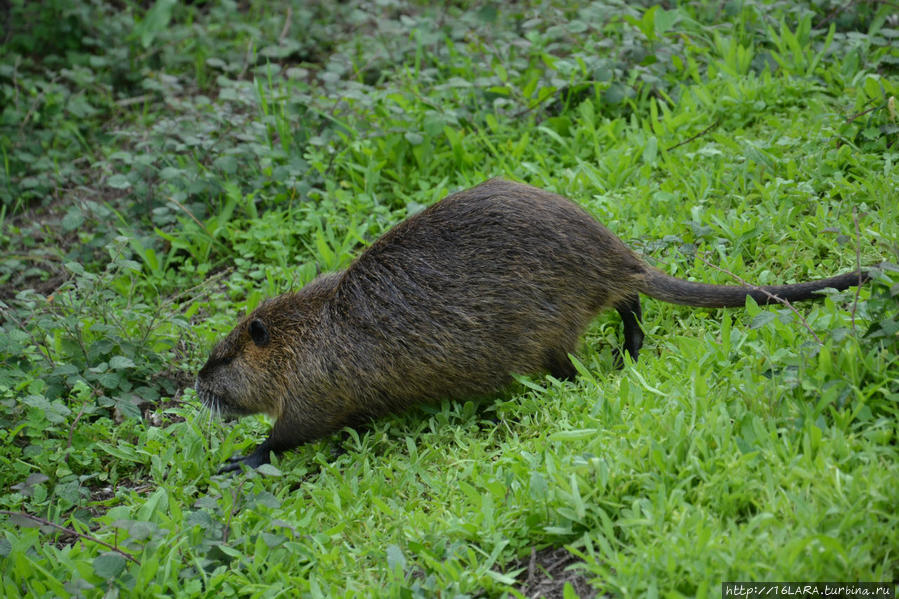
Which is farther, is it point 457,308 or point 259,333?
point 259,333

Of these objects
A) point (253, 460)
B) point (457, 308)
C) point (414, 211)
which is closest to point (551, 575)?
point (457, 308)

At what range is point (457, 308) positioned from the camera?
12.0ft

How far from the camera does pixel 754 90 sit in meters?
5.10

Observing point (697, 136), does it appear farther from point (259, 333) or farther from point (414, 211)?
point (259, 333)

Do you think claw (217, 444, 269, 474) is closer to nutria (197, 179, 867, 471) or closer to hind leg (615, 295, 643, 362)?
nutria (197, 179, 867, 471)

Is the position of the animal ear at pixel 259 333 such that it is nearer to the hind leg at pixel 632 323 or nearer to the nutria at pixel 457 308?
the nutria at pixel 457 308

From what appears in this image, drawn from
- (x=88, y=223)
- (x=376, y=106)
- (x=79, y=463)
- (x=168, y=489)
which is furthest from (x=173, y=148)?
(x=168, y=489)

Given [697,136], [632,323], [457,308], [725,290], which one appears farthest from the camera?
[697,136]

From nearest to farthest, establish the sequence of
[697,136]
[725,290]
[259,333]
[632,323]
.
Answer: [725,290], [632,323], [259,333], [697,136]

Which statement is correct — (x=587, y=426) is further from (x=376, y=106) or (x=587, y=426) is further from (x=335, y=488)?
(x=376, y=106)

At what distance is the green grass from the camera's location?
9.07ft

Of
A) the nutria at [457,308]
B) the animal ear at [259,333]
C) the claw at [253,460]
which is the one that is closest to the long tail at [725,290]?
the nutria at [457,308]

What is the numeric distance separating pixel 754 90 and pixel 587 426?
2805 millimetres

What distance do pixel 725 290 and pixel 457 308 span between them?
108 centimetres
